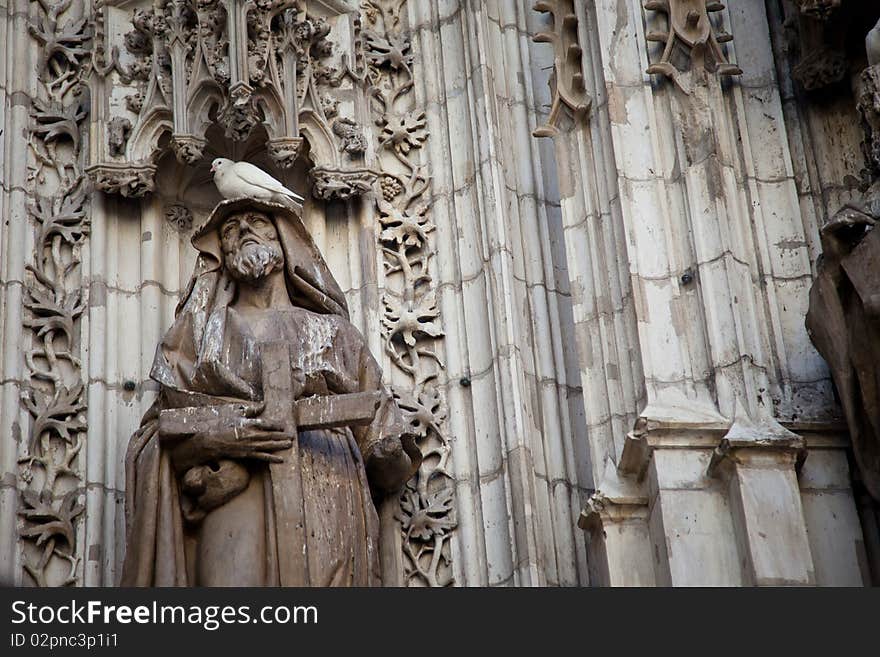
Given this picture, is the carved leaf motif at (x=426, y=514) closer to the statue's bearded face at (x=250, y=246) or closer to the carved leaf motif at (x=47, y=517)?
the statue's bearded face at (x=250, y=246)

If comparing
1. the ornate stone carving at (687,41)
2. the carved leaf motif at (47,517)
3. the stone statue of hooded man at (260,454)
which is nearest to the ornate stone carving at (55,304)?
the carved leaf motif at (47,517)

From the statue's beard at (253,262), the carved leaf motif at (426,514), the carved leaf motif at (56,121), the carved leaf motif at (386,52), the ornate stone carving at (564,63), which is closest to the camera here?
the statue's beard at (253,262)

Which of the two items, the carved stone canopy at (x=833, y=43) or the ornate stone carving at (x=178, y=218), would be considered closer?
the carved stone canopy at (x=833, y=43)

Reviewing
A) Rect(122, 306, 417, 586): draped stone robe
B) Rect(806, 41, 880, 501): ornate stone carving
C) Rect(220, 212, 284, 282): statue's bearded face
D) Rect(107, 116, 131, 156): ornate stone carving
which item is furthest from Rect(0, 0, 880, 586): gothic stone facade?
Rect(220, 212, 284, 282): statue's bearded face

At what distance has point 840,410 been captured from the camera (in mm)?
8836

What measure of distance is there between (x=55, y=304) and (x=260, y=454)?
1.75 metres

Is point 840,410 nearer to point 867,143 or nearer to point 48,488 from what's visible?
point 867,143

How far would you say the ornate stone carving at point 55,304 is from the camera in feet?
30.8

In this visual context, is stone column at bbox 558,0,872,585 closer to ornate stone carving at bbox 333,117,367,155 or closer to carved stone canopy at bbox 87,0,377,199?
ornate stone carving at bbox 333,117,367,155

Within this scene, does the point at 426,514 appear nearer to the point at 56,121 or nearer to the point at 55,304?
the point at 55,304

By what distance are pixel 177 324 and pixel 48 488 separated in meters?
0.93

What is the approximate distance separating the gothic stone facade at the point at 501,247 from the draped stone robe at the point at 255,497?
595mm

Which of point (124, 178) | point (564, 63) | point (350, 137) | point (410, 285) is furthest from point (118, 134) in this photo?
point (564, 63)
